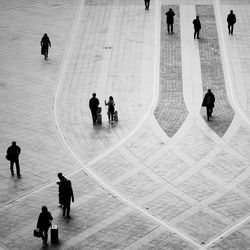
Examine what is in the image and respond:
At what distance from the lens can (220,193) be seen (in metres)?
25.1

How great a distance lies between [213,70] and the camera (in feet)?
119

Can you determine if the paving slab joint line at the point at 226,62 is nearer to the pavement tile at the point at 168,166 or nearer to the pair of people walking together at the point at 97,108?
the pavement tile at the point at 168,166

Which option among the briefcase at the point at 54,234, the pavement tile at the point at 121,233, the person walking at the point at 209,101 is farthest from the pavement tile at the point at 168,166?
the briefcase at the point at 54,234

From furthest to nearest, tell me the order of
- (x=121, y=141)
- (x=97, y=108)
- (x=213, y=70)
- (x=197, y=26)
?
(x=197, y=26) → (x=213, y=70) → (x=97, y=108) → (x=121, y=141)

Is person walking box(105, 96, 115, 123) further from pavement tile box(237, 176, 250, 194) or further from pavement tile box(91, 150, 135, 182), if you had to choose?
pavement tile box(237, 176, 250, 194)

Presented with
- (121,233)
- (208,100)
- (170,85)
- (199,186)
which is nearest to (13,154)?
(121,233)

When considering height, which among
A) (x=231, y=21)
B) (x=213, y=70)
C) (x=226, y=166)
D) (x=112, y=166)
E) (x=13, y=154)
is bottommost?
(x=226, y=166)

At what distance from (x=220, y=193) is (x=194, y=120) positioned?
648 centimetres

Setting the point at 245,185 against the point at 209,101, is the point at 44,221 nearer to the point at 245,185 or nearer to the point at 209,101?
the point at 245,185

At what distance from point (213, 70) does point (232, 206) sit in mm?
13360

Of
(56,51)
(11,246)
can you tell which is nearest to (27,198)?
(11,246)

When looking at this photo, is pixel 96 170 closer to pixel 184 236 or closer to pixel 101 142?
pixel 101 142

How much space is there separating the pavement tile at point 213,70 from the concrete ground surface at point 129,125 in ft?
0.24

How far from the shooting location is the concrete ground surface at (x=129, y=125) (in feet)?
75.8
